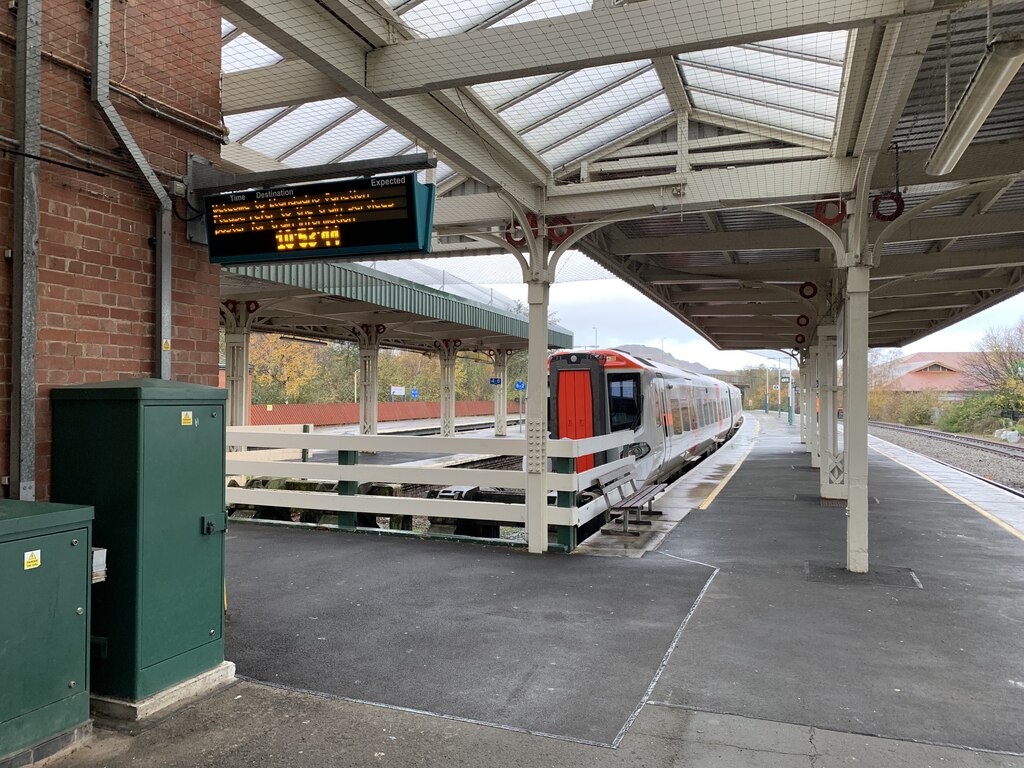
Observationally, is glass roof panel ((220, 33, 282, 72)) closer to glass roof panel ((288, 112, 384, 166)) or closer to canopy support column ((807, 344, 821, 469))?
glass roof panel ((288, 112, 384, 166))

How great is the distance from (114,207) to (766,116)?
19.5 feet

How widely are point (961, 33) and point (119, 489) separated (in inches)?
233

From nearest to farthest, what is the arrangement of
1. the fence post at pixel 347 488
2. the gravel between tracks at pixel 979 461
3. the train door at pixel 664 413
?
the fence post at pixel 347 488 → the train door at pixel 664 413 → the gravel between tracks at pixel 979 461

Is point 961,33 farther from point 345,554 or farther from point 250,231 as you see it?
point 345,554

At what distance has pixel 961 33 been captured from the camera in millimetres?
5082

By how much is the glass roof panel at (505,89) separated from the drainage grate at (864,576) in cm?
503

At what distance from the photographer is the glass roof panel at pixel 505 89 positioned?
6355 millimetres

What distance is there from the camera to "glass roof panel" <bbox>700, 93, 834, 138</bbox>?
286 inches

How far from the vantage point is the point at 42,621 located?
3.34 meters

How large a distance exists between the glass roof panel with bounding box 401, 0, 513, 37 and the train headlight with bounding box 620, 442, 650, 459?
350 inches

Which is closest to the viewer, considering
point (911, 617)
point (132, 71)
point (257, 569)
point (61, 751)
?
point (61, 751)

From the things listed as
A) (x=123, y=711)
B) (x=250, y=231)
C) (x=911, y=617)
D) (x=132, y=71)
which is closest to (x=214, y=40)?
(x=132, y=71)

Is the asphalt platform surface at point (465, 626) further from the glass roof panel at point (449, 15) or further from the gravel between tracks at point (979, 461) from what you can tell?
the gravel between tracks at point (979, 461)

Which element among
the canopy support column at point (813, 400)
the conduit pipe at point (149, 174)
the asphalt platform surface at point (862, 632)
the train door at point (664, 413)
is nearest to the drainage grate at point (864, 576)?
the asphalt platform surface at point (862, 632)
